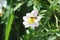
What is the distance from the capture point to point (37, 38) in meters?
1.32

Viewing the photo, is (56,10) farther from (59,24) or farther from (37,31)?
(37,31)

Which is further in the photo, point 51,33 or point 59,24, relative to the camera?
point 59,24

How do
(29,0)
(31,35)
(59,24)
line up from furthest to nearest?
(59,24) < (29,0) < (31,35)

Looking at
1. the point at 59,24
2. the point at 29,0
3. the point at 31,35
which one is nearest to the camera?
the point at 31,35

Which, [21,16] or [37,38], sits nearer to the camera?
[37,38]

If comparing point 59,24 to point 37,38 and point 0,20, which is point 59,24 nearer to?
point 37,38

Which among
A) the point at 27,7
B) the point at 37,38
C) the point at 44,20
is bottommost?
the point at 37,38

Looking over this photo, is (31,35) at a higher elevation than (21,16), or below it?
below

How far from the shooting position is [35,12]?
135cm

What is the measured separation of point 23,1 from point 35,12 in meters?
0.18

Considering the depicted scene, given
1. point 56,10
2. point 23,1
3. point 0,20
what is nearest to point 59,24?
point 56,10

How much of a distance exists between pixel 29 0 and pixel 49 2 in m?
0.16

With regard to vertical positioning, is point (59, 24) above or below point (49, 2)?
below

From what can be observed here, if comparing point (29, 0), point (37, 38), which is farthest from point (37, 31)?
point (29, 0)
